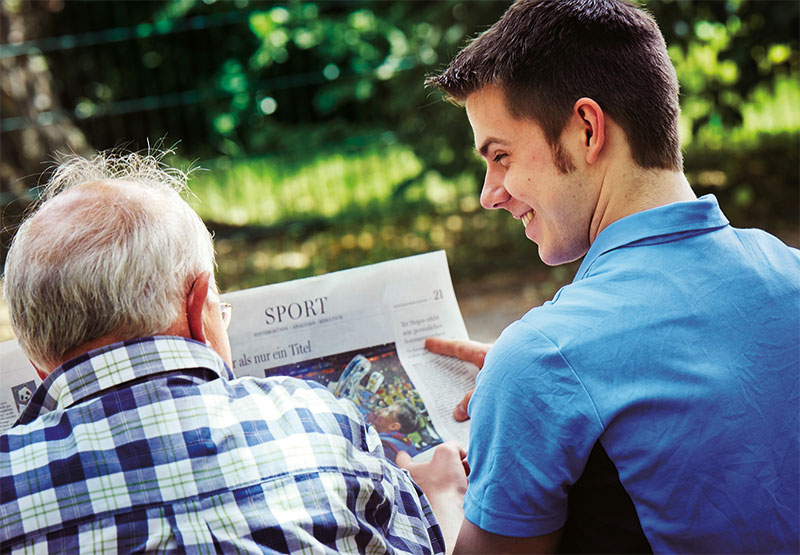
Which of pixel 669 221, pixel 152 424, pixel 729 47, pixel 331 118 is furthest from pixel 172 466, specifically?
pixel 331 118

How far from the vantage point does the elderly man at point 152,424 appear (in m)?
1.10

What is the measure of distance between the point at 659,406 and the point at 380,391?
0.66 meters

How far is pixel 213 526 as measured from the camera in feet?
3.63

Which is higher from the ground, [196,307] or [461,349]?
[196,307]

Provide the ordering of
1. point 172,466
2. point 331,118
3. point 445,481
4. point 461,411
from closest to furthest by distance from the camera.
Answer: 1. point 172,466
2. point 445,481
3. point 461,411
4. point 331,118

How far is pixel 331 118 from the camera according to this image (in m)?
6.45

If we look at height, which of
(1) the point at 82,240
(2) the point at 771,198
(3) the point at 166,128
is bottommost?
(2) the point at 771,198

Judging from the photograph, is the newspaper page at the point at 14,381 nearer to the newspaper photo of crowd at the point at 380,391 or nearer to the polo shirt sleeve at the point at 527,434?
the newspaper photo of crowd at the point at 380,391

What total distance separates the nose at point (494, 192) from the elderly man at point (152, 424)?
1.71 feet

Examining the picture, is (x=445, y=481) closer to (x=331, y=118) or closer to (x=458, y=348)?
(x=458, y=348)

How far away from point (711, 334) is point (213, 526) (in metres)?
0.74

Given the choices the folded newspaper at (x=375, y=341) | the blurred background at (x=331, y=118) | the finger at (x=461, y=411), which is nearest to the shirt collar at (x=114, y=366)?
the folded newspaper at (x=375, y=341)

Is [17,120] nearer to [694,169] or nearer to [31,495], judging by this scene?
[694,169]

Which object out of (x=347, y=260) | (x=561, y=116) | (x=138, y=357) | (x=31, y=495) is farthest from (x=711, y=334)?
(x=347, y=260)
